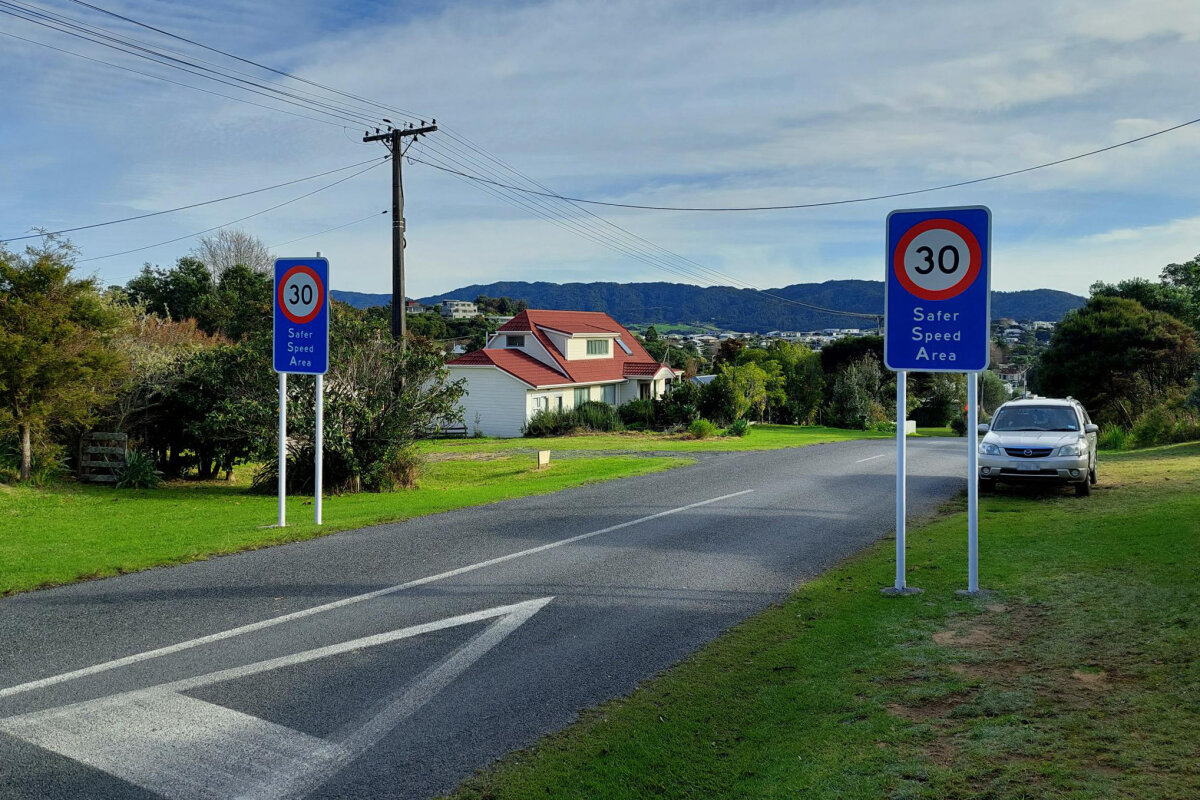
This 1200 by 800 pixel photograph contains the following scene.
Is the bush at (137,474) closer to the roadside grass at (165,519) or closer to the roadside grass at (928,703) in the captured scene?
the roadside grass at (165,519)

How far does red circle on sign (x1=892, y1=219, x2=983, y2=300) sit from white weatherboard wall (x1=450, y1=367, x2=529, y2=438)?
39.2m

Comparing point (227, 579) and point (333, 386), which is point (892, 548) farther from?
point (333, 386)

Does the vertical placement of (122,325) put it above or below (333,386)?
above

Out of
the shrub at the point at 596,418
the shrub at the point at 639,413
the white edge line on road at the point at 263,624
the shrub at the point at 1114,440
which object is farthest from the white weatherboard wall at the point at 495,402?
the white edge line on road at the point at 263,624

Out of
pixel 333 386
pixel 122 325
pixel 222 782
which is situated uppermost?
pixel 122 325

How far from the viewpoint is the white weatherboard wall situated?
46844mm

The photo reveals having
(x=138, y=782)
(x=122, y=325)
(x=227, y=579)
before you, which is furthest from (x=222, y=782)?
(x=122, y=325)

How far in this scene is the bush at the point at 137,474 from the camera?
58.3 ft

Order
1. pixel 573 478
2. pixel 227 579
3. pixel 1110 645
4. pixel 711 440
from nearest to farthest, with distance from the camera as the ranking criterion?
pixel 1110 645, pixel 227 579, pixel 573 478, pixel 711 440

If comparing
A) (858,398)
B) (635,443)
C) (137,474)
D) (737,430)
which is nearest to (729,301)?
(858,398)

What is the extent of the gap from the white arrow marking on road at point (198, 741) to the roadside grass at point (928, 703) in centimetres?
91

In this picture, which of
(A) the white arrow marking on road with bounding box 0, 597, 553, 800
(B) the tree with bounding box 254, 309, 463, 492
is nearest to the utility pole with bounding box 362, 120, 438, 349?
(B) the tree with bounding box 254, 309, 463, 492

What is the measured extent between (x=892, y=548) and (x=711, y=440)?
26.4 metres

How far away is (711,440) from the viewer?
121ft
